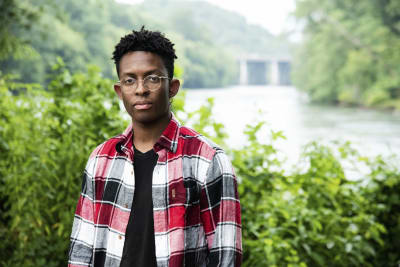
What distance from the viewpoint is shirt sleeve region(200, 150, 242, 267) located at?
1.17 metres

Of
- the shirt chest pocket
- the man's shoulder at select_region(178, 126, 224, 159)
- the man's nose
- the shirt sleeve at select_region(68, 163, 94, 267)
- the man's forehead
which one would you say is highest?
the man's forehead

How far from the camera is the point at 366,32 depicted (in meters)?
20.1

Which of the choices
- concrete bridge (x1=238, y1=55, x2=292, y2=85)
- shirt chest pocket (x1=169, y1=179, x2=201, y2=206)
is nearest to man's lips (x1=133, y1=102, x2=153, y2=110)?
shirt chest pocket (x1=169, y1=179, x2=201, y2=206)

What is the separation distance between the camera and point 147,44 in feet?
4.07

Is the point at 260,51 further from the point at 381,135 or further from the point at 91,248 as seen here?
the point at 91,248

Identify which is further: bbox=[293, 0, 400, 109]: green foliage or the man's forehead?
bbox=[293, 0, 400, 109]: green foliage

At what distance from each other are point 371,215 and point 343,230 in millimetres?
240

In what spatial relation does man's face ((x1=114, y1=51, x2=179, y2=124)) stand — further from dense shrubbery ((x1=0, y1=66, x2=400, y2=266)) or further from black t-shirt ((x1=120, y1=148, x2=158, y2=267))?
dense shrubbery ((x1=0, y1=66, x2=400, y2=266))

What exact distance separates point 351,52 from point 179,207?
69.0 feet

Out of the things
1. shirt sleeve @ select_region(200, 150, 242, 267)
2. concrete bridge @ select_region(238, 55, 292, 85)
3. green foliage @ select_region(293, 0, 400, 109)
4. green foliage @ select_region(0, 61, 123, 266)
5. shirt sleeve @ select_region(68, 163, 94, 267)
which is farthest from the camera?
concrete bridge @ select_region(238, 55, 292, 85)

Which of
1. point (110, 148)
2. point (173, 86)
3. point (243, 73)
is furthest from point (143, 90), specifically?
point (243, 73)

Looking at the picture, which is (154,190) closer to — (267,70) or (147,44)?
(147,44)

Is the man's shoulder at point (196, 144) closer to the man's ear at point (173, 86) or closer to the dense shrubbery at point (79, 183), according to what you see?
the man's ear at point (173, 86)

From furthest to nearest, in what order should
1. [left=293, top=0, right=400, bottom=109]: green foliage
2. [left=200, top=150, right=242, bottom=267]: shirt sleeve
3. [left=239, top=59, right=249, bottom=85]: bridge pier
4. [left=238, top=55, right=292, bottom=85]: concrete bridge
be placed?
1. [left=238, top=55, right=292, bottom=85]: concrete bridge
2. [left=239, top=59, right=249, bottom=85]: bridge pier
3. [left=293, top=0, right=400, bottom=109]: green foliage
4. [left=200, top=150, right=242, bottom=267]: shirt sleeve
